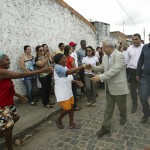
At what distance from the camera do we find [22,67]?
21.4ft

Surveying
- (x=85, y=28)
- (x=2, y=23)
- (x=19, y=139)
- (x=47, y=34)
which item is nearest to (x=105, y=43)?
(x=19, y=139)

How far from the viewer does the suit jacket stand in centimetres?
450

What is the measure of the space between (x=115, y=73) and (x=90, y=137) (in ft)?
4.78

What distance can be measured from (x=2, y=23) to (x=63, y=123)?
131 inches

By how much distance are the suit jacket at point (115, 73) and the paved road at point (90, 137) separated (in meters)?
0.93

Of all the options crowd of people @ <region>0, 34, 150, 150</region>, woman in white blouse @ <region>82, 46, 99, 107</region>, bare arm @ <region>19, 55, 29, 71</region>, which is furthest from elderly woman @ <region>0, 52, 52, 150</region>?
woman in white blouse @ <region>82, 46, 99, 107</region>

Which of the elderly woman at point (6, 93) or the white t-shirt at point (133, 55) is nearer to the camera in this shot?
the elderly woman at point (6, 93)

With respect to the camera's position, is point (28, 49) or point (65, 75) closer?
point (65, 75)

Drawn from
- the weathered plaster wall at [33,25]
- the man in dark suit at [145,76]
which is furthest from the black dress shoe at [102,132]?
the weathered plaster wall at [33,25]

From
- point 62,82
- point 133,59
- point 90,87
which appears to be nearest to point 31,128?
point 62,82

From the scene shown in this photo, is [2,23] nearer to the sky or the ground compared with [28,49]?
nearer to the sky

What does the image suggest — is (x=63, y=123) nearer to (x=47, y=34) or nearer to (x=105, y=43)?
(x=105, y=43)

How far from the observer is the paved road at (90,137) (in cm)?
427

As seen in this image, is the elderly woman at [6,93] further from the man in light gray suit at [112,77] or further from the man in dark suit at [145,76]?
the man in dark suit at [145,76]
